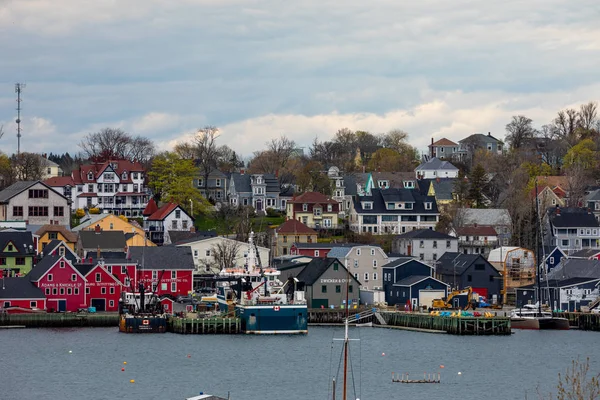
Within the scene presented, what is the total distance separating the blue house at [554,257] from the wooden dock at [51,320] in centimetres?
3908

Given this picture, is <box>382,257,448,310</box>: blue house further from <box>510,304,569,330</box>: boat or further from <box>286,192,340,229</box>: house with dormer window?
<box>286,192,340,229</box>: house with dormer window

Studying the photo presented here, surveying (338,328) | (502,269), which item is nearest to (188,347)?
(338,328)

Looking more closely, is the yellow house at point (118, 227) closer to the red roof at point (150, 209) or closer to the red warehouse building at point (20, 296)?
the red roof at point (150, 209)

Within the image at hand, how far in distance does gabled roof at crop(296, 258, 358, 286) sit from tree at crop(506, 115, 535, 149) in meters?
82.7

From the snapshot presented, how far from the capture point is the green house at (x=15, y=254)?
98.6 m

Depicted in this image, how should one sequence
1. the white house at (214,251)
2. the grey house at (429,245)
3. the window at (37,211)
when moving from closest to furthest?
the white house at (214,251)
the grey house at (429,245)
the window at (37,211)

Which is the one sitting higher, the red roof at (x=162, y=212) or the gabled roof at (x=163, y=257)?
the red roof at (x=162, y=212)

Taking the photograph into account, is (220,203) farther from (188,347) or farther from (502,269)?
(188,347)

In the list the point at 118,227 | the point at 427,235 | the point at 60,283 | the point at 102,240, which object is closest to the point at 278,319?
the point at 60,283

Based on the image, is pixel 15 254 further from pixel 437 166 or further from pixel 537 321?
pixel 437 166

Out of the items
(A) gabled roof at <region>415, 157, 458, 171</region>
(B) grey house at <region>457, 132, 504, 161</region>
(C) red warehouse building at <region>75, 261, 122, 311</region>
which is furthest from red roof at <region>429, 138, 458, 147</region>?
(C) red warehouse building at <region>75, 261, 122, 311</region>

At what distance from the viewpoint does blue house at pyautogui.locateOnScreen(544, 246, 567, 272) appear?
109238 millimetres

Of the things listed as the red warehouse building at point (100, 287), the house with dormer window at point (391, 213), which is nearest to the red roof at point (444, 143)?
the house with dormer window at point (391, 213)

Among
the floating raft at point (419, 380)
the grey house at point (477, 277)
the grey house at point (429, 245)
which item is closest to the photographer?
the floating raft at point (419, 380)
